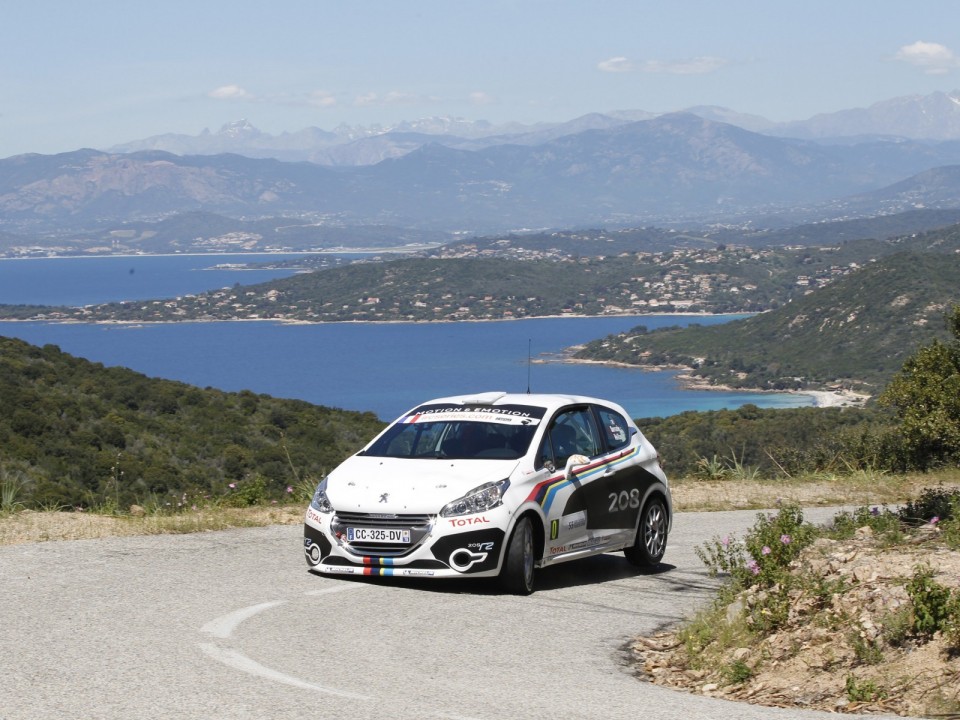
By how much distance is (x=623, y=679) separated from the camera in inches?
267

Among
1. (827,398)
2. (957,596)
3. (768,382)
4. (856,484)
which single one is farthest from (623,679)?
(768,382)

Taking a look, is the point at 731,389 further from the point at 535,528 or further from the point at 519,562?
the point at 519,562

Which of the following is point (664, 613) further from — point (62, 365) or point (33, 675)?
point (62, 365)

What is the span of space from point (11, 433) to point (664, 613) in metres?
26.6

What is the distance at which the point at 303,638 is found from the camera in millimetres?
7375

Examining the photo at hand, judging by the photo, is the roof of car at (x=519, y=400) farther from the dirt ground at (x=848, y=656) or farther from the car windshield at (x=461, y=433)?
the dirt ground at (x=848, y=656)

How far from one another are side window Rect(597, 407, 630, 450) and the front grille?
2075mm

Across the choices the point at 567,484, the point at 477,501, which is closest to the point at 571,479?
the point at 567,484

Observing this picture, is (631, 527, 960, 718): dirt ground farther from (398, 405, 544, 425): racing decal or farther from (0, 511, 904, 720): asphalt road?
(398, 405, 544, 425): racing decal

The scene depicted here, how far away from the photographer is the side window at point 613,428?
10310mm

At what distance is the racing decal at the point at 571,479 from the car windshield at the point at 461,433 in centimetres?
33

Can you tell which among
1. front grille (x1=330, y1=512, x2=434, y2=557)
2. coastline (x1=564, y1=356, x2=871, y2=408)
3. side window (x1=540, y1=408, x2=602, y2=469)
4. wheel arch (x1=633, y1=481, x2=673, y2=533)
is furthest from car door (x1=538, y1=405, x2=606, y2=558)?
coastline (x1=564, y1=356, x2=871, y2=408)

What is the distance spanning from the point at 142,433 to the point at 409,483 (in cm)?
2937

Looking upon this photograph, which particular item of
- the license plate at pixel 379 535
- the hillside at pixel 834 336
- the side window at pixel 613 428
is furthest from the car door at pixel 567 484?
the hillside at pixel 834 336
